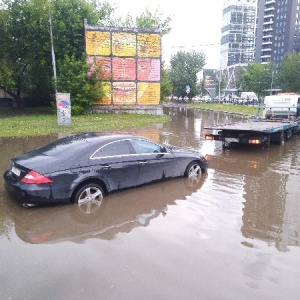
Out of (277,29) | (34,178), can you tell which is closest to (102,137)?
(34,178)

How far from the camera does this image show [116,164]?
6.52 metres

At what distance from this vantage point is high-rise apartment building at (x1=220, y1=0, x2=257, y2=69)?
140000mm

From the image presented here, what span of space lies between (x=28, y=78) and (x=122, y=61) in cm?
1375

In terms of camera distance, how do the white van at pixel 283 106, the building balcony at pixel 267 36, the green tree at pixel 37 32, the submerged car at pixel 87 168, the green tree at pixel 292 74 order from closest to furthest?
the submerged car at pixel 87 168, the white van at pixel 283 106, the green tree at pixel 37 32, the green tree at pixel 292 74, the building balcony at pixel 267 36

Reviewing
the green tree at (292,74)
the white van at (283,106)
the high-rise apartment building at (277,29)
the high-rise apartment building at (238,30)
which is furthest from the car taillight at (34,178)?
the high-rise apartment building at (238,30)

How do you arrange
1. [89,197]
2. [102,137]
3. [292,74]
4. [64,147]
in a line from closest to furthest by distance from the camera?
[89,197]
[64,147]
[102,137]
[292,74]

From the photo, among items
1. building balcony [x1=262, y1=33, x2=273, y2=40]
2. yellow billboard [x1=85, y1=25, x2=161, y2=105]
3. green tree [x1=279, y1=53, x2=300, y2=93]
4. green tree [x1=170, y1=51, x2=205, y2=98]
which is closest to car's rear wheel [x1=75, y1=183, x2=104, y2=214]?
yellow billboard [x1=85, y1=25, x2=161, y2=105]

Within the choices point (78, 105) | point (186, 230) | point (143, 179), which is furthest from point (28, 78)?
point (186, 230)

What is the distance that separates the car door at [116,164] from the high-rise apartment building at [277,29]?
100406 millimetres

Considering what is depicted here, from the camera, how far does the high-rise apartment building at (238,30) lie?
140 metres

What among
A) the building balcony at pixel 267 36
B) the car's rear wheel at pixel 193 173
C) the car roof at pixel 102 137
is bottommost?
the car's rear wheel at pixel 193 173

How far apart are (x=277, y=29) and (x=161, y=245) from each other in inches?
4806

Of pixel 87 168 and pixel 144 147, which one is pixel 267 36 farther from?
pixel 87 168

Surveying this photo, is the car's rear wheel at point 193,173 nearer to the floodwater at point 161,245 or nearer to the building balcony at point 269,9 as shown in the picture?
the floodwater at point 161,245
